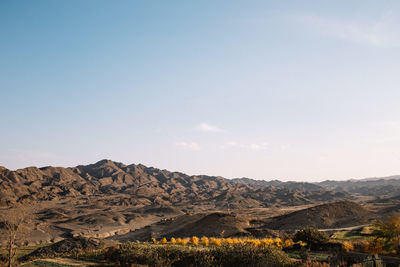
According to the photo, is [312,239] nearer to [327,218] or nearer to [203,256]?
[203,256]

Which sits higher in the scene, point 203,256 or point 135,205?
point 203,256

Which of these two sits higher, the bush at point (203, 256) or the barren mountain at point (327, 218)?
the bush at point (203, 256)

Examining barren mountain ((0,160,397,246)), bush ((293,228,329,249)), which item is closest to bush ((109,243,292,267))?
bush ((293,228,329,249))

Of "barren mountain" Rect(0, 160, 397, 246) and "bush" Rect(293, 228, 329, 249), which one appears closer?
"bush" Rect(293, 228, 329, 249)

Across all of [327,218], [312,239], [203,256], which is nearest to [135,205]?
[327,218]

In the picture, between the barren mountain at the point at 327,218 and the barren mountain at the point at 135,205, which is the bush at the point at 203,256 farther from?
the barren mountain at the point at 327,218

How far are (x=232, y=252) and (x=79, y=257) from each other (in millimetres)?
9785

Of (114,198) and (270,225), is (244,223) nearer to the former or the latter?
(270,225)

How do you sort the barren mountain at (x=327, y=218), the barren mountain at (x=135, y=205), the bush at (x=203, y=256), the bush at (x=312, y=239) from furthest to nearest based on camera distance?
1. the barren mountain at (x=135, y=205)
2. the barren mountain at (x=327, y=218)
3. the bush at (x=312, y=239)
4. the bush at (x=203, y=256)

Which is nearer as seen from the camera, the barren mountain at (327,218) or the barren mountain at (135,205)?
the barren mountain at (327,218)

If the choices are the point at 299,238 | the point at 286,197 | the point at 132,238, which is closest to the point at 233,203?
the point at 286,197

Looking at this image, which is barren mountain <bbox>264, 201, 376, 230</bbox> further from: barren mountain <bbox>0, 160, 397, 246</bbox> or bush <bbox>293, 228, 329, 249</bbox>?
bush <bbox>293, 228, 329, 249</bbox>

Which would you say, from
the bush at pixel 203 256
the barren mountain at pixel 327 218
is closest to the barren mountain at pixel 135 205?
the barren mountain at pixel 327 218

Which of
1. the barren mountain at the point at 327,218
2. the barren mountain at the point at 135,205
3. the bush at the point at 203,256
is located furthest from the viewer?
the barren mountain at the point at 135,205
